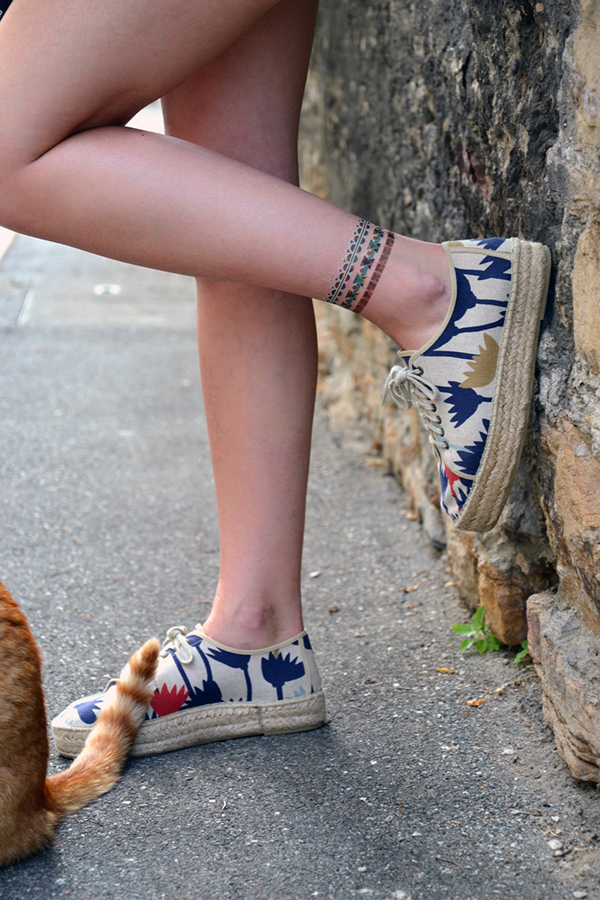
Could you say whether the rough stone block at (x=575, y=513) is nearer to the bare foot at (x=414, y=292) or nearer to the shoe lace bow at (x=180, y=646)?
the bare foot at (x=414, y=292)

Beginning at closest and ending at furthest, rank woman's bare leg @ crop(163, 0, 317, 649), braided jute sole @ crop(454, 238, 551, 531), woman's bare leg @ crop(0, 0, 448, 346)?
woman's bare leg @ crop(0, 0, 448, 346), braided jute sole @ crop(454, 238, 551, 531), woman's bare leg @ crop(163, 0, 317, 649)

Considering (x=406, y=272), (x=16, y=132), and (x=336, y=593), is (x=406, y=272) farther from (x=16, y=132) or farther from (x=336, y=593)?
(x=336, y=593)

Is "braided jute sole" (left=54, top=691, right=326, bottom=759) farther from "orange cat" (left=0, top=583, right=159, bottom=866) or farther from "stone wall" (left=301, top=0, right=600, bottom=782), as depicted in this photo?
"stone wall" (left=301, top=0, right=600, bottom=782)

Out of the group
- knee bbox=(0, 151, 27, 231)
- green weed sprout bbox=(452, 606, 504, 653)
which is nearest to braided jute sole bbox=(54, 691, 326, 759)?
green weed sprout bbox=(452, 606, 504, 653)

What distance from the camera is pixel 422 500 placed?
2197 millimetres

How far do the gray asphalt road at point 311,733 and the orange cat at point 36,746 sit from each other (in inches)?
1.3

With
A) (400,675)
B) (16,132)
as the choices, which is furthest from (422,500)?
(16,132)

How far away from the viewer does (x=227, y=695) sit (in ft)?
4.63

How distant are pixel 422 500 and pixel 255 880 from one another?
124 cm

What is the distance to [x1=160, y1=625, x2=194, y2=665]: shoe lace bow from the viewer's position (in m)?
1.41

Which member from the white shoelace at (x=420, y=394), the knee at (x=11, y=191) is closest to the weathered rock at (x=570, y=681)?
the white shoelace at (x=420, y=394)

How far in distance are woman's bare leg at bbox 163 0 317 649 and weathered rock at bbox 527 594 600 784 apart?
0.42 m

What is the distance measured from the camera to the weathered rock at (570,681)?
3.81 feet

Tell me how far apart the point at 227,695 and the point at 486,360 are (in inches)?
27.2
